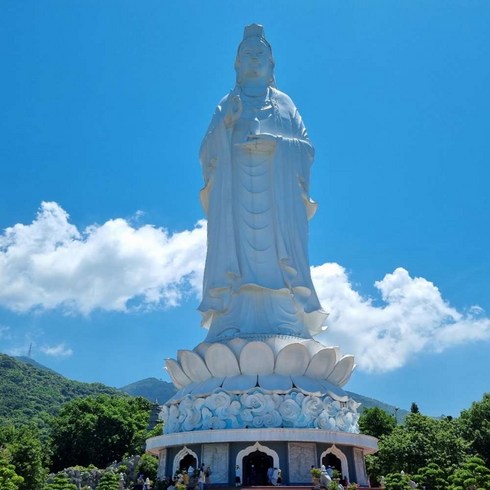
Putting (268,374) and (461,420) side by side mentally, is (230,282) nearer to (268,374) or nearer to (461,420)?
(268,374)

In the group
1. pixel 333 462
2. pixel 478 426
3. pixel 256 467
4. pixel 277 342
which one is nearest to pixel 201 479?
pixel 256 467

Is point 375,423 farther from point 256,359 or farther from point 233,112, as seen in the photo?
point 233,112

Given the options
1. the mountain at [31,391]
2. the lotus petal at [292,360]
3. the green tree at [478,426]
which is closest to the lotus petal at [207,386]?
the lotus petal at [292,360]

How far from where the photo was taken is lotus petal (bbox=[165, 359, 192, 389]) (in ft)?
52.9

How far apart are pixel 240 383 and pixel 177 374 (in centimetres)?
247

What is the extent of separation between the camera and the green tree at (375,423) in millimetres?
30938

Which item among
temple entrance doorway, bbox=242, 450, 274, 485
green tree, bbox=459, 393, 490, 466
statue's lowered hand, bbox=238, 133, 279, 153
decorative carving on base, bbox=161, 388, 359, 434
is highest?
statue's lowered hand, bbox=238, 133, 279, 153

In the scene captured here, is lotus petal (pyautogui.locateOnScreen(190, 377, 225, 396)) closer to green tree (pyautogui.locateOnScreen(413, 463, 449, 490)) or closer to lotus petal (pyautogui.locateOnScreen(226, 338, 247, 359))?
lotus petal (pyautogui.locateOnScreen(226, 338, 247, 359))

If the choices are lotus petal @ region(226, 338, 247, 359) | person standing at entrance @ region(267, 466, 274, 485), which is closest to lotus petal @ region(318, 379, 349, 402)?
lotus petal @ region(226, 338, 247, 359)

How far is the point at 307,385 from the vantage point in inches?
→ 582

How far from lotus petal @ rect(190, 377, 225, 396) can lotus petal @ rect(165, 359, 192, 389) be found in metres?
0.75

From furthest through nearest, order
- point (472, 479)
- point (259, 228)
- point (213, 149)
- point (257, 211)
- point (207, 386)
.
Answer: point (213, 149)
point (257, 211)
point (259, 228)
point (207, 386)
point (472, 479)

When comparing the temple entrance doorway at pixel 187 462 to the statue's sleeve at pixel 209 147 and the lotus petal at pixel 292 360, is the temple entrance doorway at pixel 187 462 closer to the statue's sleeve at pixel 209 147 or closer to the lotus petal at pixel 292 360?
the lotus petal at pixel 292 360

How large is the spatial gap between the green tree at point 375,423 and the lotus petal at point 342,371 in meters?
15.9
